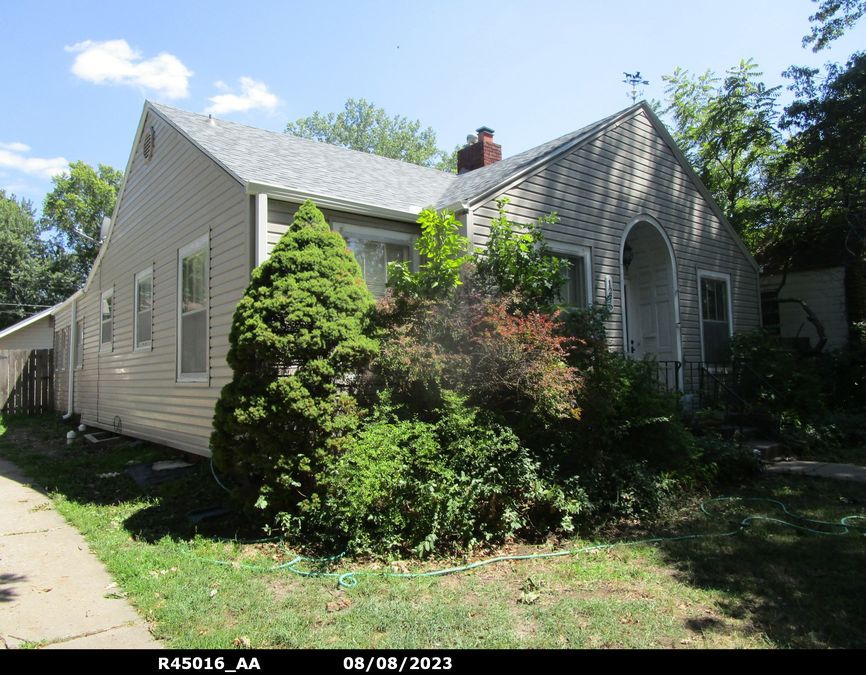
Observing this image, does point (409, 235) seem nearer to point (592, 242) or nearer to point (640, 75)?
point (592, 242)

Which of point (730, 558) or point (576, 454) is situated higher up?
point (576, 454)

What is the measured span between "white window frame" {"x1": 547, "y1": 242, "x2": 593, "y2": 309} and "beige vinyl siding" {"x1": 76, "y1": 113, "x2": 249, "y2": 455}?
4.77 metres

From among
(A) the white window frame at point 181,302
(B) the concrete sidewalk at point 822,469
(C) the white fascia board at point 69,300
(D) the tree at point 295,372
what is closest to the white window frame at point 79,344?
(C) the white fascia board at point 69,300

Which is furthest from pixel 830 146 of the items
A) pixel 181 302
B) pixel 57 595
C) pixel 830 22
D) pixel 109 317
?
pixel 109 317

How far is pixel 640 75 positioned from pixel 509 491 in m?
12.2

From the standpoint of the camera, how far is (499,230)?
706 centimetres

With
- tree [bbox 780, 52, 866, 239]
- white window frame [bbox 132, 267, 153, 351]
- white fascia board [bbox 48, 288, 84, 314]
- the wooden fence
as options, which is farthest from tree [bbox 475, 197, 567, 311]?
the wooden fence

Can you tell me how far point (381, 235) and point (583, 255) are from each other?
356 cm

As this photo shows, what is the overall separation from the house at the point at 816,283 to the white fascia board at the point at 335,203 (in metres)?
9.33

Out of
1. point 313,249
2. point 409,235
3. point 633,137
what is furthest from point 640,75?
point 313,249

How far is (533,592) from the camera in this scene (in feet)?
12.8

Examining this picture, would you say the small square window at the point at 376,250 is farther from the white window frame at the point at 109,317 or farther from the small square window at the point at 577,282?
the white window frame at the point at 109,317
